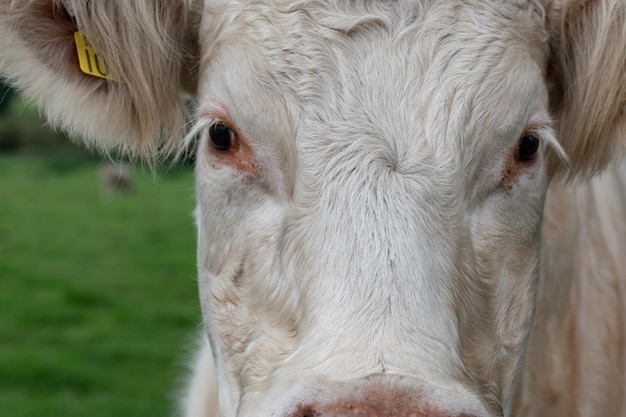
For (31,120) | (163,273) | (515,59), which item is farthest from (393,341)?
(31,120)

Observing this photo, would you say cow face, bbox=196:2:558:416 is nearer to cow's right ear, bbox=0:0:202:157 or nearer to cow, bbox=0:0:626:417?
cow, bbox=0:0:626:417

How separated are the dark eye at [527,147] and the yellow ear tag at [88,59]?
4.10 ft

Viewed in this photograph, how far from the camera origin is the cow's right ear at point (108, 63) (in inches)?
111

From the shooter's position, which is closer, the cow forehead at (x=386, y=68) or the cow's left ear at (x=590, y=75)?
the cow forehead at (x=386, y=68)

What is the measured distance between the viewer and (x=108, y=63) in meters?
2.88

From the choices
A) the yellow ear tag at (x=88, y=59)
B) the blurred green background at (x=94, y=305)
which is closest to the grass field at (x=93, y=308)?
the blurred green background at (x=94, y=305)

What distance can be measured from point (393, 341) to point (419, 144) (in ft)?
1.79

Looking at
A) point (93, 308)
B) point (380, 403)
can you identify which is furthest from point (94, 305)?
point (380, 403)

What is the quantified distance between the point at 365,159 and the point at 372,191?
0.09 metres

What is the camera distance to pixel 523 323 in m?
2.73

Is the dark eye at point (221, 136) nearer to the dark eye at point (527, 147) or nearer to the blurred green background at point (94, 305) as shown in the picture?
the blurred green background at point (94, 305)

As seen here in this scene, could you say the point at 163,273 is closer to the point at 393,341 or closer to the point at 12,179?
the point at 393,341

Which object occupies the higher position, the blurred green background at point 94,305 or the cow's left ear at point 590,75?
the cow's left ear at point 590,75

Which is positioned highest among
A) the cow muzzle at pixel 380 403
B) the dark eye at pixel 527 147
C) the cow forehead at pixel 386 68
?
the cow forehead at pixel 386 68
